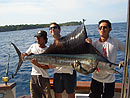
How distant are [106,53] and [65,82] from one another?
0.73m

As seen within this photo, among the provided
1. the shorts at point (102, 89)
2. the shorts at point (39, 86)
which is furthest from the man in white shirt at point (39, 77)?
the shorts at point (102, 89)

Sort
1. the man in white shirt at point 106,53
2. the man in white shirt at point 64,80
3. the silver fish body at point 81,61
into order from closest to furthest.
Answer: the silver fish body at point 81,61 < the man in white shirt at point 106,53 < the man in white shirt at point 64,80

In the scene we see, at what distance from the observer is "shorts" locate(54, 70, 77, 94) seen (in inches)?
87.0

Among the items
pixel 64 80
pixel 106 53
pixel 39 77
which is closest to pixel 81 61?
pixel 106 53

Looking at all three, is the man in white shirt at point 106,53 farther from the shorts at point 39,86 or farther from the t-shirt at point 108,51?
the shorts at point 39,86

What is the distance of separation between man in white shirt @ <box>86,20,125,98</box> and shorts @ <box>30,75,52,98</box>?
2.40 ft

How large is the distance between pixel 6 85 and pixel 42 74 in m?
0.80

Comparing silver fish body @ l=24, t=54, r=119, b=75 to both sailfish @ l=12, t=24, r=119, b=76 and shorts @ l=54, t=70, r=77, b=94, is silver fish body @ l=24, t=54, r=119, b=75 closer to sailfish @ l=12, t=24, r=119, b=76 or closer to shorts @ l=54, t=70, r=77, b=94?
sailfish @ l=12, t=24, r=119, b=76

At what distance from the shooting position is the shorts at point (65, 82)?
Answer: 221cm

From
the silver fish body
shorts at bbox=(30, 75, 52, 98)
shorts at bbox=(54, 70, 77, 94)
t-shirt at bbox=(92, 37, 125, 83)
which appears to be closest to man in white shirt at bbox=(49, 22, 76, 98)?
shorts at bbox=(54, 70, 77, 94)

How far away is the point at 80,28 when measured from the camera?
6.38ft

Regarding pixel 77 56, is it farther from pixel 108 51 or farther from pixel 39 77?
pixel 39 77

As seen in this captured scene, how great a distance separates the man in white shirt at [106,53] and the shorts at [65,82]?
34cm

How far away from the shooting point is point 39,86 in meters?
2.31
